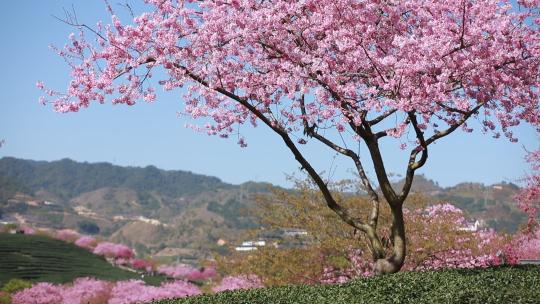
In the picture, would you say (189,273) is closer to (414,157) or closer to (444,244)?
(444,244)

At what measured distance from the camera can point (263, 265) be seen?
2083cm

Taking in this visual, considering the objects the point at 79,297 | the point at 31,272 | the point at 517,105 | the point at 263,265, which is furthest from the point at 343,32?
the point at 31,272

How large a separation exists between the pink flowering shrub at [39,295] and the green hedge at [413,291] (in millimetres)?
19146

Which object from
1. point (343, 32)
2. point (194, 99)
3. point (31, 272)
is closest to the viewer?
point (343, 32)

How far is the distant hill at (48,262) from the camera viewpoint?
46.7m

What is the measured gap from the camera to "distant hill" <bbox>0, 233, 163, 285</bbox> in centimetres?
4672

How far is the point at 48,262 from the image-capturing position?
51.3 meters

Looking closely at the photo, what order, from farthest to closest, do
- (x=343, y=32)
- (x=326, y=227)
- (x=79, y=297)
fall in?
(x=79, y=297)
(x=326, y=227)
(x=343, y=32)

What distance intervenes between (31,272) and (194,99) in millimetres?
38541

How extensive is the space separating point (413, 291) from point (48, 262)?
151 ft

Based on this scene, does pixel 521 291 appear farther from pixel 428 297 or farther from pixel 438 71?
pixel 438 71

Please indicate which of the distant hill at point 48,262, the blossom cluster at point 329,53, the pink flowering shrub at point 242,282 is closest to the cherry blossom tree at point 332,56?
the blossom cluster at point 329,53

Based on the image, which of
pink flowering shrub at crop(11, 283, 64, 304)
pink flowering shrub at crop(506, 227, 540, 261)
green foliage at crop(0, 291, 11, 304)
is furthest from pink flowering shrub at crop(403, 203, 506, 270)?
green foliage at crop(0, 291, 11, 304)

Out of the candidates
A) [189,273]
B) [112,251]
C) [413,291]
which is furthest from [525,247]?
[189,273]
